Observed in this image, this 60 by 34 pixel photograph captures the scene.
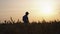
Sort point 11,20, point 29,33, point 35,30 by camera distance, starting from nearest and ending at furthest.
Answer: point 29,33 → point 35,30 → point 11,20

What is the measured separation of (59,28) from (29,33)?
200 cm

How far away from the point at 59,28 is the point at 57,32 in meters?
1.06

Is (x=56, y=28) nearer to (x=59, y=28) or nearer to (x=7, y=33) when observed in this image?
(x=59, y=28)

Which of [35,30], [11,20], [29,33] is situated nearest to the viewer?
[29,33]

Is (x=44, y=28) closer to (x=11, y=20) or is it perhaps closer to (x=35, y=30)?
(x=35, y=30)

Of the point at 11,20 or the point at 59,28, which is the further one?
the point at 11,20

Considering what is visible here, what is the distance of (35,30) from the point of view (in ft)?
36.9

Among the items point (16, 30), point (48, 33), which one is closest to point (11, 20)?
point (16, 30)

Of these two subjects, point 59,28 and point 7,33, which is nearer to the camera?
point 7,33

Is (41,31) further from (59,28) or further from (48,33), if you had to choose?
(59,28)

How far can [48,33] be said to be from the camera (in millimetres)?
10680

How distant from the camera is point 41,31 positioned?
1080 cm

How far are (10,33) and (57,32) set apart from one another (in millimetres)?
2049

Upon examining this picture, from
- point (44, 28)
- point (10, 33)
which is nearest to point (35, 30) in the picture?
point (44, 28)
